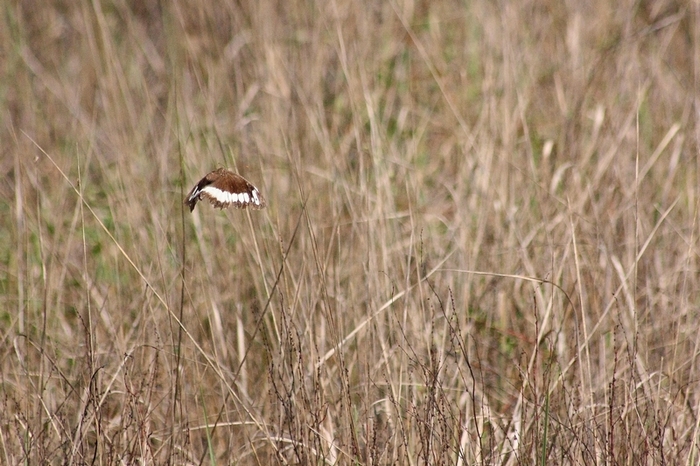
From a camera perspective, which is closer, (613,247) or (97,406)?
(97,406)

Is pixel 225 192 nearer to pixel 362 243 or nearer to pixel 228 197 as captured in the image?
pixel 228 197

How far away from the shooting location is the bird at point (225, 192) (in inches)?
52.1

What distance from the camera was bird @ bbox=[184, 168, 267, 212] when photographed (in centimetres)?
132

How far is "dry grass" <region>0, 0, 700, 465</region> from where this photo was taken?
1576 millimetres

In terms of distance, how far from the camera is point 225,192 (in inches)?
52.5

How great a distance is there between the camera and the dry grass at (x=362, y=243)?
5.17 feet

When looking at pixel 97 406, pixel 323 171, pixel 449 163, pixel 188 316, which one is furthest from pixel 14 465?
pixel 449 163

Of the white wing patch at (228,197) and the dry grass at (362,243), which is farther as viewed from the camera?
the dry grass at (362,243)

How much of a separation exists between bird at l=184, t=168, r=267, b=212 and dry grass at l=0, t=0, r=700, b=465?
44 millimetres

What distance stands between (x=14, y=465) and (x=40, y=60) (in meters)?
2.61

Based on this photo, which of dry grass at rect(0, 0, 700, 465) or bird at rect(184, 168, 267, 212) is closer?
bird at rect(184, 168, 267, 212)

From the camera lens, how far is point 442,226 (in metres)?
→ 2.74

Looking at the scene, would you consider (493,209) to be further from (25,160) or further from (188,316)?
(25,160)

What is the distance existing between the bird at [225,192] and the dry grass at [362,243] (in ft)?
0.15
